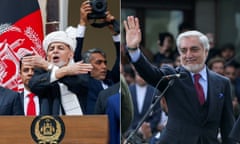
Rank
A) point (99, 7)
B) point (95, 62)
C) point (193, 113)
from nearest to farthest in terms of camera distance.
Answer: point (95, 62), point (99, 7), point (193, 113)

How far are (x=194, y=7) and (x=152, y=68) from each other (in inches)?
318

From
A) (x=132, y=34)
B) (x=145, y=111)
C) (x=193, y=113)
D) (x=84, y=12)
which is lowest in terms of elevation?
(x=145, y=111)

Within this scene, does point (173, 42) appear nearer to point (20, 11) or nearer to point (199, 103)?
point (199, 103)

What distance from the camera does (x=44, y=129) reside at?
584 centimetres

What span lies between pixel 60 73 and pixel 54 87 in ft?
0.38

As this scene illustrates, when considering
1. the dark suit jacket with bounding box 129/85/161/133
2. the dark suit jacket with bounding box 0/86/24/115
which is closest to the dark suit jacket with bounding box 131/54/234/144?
the dark suit jacket with bounding box 0/86/24/115

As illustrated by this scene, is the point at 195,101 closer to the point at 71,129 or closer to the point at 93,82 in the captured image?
the point at 93,82

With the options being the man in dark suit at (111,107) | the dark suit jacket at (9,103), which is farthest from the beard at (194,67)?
the dark suit jacket at (9,103)

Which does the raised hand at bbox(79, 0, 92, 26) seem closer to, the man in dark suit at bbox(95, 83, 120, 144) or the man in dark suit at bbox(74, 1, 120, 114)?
the man in dark suit at bbox(74, 1, 120, 114)

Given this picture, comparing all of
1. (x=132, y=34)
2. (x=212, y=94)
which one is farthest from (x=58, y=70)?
(x=212, y=94)

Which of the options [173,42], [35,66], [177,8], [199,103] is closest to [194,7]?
[177,8]

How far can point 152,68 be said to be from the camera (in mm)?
7145

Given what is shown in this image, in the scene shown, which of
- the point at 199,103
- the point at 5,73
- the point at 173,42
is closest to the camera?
the point at 5,73

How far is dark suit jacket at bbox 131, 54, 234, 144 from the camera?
7328 millimetres
